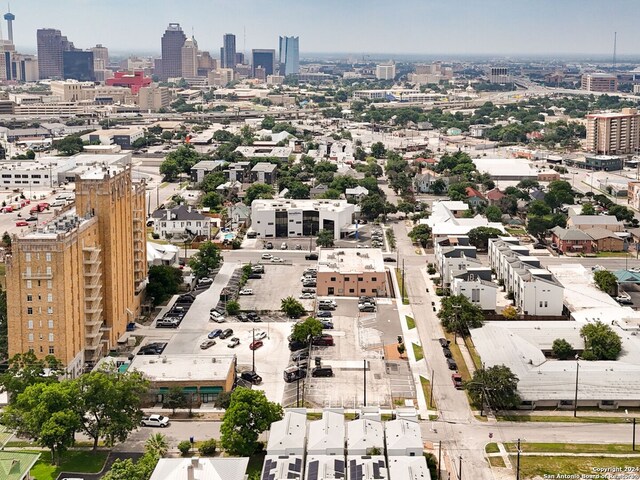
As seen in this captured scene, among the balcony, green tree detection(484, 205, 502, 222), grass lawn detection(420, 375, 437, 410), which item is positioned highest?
the balcony

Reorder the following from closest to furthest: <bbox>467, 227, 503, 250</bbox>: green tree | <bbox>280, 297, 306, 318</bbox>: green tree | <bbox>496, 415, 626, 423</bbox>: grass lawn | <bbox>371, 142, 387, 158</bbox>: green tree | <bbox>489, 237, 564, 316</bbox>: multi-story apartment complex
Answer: <bbox>496, 415, 626, 423</bbox>: grass lawn, <bbox>280, 297, 306, 318</bbox>: green tree, <bbox>489, 237, 564, 316</bbox>: multi-story apartment complex, <bbox>467, 227, 503, 250</bbox>: green tree, <bbox>371, 142, 387, 158</bbox>: green tree

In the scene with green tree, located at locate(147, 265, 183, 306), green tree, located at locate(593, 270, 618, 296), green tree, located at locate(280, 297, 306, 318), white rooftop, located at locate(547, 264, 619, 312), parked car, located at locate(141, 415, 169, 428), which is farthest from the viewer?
green tree, located at locate(593, 270, 618, 296)

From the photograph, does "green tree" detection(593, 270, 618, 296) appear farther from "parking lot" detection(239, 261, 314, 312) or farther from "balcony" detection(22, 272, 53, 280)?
"balcony" detection(22, 272, 53, 280)

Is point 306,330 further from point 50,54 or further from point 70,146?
point 50,54

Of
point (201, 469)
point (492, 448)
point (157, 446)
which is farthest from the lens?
point (492, 448)

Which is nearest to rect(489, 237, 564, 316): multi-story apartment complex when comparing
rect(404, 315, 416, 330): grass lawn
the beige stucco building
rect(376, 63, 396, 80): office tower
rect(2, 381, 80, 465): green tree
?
rect(404, 315, 416, 330): grass lawn

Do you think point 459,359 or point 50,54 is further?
point 50,54

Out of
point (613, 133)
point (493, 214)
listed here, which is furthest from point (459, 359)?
point (613, 133)
